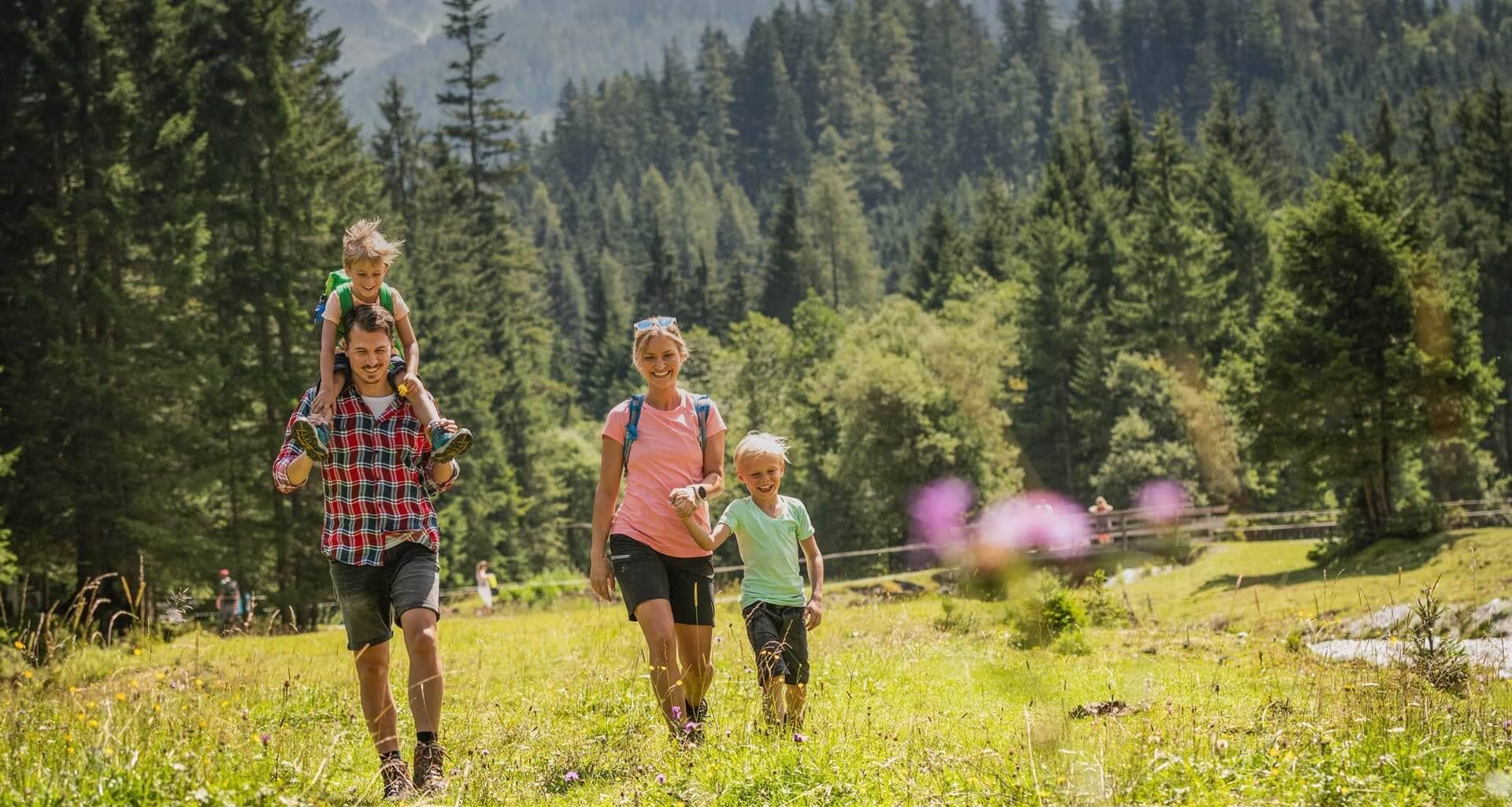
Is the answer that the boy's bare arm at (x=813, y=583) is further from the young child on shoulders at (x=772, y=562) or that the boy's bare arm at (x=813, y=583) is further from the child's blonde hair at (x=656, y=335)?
the child's blonde hair at (x=656, y=335)

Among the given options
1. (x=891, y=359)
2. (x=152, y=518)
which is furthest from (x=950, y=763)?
(x=891, y=359)

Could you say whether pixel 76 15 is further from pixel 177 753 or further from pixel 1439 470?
pixel 1439 470

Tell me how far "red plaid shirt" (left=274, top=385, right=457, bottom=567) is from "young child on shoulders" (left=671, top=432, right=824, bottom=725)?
139cm

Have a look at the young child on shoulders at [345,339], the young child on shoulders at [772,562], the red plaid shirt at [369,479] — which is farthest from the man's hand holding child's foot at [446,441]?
the young child on shoulders at [772,562]

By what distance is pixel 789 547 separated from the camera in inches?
255

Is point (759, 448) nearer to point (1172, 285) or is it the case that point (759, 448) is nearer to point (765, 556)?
point (765, 556)

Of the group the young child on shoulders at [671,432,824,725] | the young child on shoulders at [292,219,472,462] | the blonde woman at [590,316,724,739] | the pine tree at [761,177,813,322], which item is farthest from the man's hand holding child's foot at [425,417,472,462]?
the pine tree at [761,177,813,322]

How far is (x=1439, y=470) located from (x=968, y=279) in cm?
2790

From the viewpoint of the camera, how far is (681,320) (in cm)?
10469

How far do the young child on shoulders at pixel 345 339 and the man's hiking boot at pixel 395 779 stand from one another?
1.25 metres

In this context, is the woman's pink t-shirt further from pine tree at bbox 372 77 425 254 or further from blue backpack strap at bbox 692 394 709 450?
pine tree at bbox 372 77 425 254

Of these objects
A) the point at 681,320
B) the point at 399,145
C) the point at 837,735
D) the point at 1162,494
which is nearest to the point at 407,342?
the point at 837,735

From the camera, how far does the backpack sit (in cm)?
623

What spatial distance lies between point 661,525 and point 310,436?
1.74 meters
